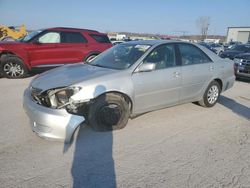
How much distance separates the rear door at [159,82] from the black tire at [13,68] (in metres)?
5.84

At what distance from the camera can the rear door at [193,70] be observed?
15.9 feet

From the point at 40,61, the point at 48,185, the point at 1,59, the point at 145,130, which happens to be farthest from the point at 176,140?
the point at 1,59

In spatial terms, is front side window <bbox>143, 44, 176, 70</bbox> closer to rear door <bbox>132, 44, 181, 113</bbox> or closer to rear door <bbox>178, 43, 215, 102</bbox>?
rear door <bbox>132, 44, 181, 113</bbox>

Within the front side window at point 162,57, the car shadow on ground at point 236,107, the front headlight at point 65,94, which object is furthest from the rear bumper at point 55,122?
the car shadow on ground at point 236,107

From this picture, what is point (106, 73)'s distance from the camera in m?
4.03

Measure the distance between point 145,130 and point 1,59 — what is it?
6.46 metres

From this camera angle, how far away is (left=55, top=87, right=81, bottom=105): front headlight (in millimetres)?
3580

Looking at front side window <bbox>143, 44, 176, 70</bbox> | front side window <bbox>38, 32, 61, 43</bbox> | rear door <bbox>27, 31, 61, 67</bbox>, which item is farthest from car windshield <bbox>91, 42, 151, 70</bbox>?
front side window <bbox>38, 32, 61, 43</bbox>

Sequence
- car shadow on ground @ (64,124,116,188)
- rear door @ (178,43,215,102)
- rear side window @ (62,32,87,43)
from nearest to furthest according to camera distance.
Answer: car shadow on ground @ (64,124,116,188) → rear door @ (178,43,215,102) → rear side window @ (62,32,87,43)

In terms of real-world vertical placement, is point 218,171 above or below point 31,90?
below

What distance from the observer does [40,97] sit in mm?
3641

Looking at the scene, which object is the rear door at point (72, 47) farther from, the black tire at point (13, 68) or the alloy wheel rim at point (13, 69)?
the alloy wheel rim at point (13, 69)

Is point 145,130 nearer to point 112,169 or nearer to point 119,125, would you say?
point 119,125

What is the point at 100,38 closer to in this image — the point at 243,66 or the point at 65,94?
the point at 243,66
